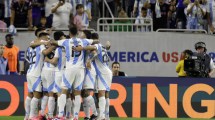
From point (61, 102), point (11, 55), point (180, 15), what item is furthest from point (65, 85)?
point (180, 15)

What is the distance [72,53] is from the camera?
72.3ft

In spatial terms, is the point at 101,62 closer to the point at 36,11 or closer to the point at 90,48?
the point at 90,48

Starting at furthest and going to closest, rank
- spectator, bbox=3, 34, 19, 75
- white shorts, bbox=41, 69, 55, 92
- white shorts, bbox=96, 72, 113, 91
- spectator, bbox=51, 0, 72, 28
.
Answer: spectator, bbox=51, 0, 72, 28 → spectator, bbox=3, 34, 19, 75 → white shorts, bbox=96, 72, 113, 91 → white shorts, bbox=41, 69, 55, 92

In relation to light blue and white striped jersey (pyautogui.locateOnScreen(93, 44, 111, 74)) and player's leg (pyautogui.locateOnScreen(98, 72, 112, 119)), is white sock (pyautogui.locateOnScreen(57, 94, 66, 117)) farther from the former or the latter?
light blue and white striped jersey (pyautogui.locateOnScreen(93, 44, 111, 74))

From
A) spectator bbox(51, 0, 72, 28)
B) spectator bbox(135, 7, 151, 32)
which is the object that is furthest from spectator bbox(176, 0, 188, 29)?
spectator bbox(51, 0, 72, 28)

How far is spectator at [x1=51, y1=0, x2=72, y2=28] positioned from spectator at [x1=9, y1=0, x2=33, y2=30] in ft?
2.30

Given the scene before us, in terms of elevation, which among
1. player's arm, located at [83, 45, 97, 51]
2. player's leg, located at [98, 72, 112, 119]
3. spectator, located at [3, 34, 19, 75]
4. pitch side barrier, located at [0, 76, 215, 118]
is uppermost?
player's arm, located at [83, 45, 97, 51]

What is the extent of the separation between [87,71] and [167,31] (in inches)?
347

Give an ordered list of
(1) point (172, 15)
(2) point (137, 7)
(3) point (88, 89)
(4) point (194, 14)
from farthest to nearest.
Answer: (2) point (137, 7), (1) point (172, 15), (4) point (194, 14), (3) point (88, 89)

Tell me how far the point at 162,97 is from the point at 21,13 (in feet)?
17.7

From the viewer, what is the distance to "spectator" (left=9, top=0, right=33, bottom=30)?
29.6 m

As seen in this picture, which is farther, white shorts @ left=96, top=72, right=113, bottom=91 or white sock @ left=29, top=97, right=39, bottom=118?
white shorts @ left=96, top=72, right=113, bottom=91

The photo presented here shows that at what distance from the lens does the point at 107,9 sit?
32062mm

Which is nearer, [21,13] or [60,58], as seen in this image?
[60,58]
